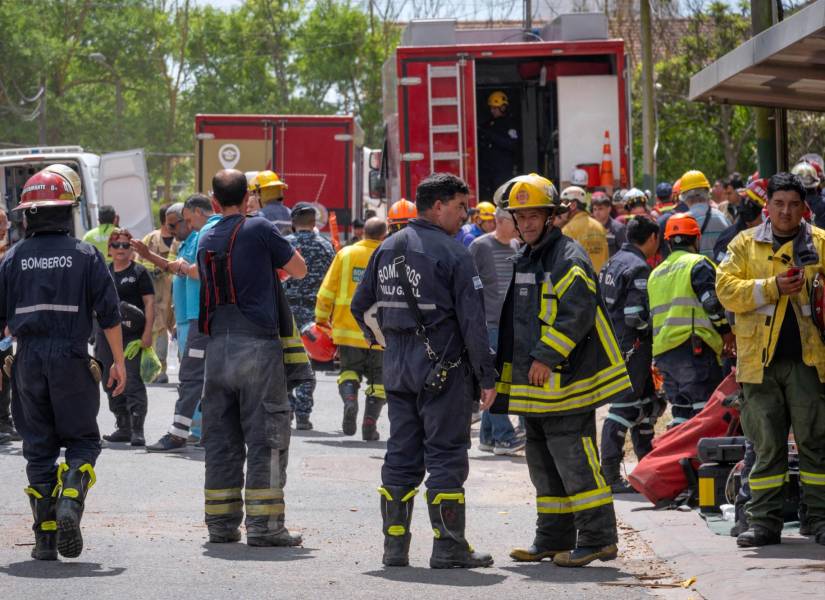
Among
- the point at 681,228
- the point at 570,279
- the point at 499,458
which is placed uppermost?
the point at 681,228

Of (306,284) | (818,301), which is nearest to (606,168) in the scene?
(306,284)

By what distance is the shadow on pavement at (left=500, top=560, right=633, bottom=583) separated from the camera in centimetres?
754

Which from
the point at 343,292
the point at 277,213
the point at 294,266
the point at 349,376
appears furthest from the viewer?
the point at 349,376

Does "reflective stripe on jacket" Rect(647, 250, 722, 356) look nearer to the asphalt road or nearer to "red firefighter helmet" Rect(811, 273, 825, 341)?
the asphalt road

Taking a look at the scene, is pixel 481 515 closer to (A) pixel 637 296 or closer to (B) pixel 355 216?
(A) pixel 637 296

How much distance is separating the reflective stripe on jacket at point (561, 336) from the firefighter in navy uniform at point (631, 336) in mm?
2579

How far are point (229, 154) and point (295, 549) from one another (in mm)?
16062

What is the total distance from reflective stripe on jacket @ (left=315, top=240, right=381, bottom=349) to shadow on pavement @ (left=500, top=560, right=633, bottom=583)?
5.80 metres

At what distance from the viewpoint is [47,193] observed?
8.17 meters

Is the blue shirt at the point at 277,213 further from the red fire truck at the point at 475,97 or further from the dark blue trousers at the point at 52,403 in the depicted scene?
the red fire truck at the point at 475,97

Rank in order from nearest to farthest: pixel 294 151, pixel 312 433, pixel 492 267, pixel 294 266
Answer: pixel 294 266, pixel 492 267, pixel 312 433, pixel 294 151

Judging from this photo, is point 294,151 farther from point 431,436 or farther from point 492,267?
point 431,436

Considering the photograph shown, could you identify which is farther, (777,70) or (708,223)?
(708,223)

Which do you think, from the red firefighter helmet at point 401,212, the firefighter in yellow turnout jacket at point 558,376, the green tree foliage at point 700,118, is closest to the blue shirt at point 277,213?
the red firefighter helmet at point 401,212
